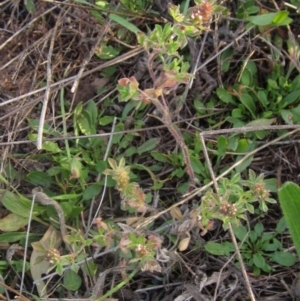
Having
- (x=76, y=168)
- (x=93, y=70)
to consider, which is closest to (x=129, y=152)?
(x=76, y=168)

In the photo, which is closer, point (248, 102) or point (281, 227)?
point (281, 227)

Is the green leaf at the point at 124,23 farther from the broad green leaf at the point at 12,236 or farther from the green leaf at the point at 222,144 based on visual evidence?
the broad green leaf at the point at 12,236

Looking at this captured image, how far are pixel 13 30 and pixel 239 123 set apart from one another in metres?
1.01

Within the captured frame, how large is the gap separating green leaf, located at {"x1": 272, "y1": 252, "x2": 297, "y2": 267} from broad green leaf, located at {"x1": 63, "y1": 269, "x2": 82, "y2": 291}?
68 cm

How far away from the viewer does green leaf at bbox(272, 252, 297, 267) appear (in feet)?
6.19

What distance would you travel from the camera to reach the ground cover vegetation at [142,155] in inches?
72.6

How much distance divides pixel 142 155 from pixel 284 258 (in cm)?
64

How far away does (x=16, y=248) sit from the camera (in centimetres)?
199

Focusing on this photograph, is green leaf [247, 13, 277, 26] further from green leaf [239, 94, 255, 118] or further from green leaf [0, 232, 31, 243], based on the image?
green leaf [0, 232, 31, 243]

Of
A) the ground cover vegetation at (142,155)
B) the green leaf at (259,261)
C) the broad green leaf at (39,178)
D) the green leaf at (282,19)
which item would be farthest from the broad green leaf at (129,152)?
the green leaf at (282,19)

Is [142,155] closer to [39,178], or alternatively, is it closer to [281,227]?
[39,178]

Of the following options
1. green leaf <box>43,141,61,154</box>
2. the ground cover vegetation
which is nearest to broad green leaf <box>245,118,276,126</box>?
the ground cover vegetation

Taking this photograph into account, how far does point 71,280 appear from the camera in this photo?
75.2 inches

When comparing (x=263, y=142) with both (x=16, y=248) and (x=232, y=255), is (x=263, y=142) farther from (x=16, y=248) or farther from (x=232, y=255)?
(x=16, y=248)
